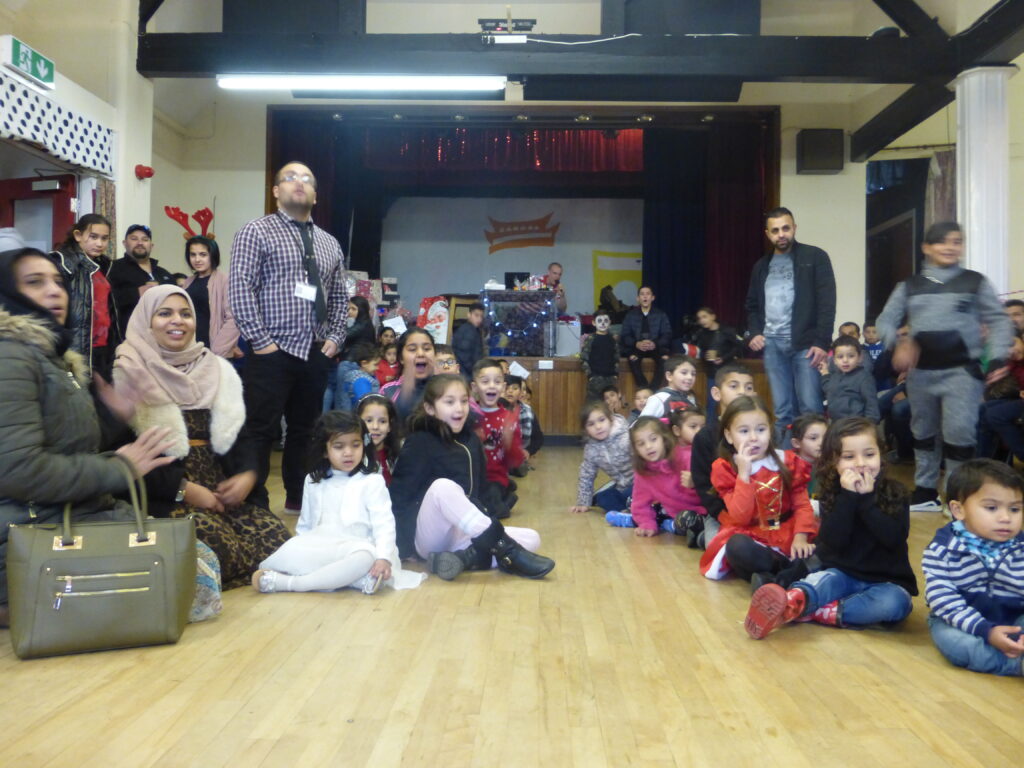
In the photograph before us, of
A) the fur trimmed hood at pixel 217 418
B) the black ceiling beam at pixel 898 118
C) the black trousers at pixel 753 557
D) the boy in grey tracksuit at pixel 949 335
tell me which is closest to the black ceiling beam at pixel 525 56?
the black ceiling beam at pixel 898 118

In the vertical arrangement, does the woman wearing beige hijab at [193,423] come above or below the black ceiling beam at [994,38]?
below

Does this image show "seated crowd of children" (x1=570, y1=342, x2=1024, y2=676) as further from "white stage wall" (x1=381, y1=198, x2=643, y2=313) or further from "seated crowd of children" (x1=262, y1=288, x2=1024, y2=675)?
"white stage wall" (x1=381, y1=198, x2=643, y2=313)

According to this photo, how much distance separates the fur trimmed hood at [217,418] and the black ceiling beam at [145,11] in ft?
→ 15.6

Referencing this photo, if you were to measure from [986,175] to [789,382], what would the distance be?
2.49 metres

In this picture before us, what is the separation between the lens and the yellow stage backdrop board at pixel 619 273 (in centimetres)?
1147

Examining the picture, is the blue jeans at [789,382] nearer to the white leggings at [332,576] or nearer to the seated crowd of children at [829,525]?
the seated crowd of children at [829,525]

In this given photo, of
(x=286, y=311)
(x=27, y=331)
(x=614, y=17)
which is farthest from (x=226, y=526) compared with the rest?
(x=614, y=17)

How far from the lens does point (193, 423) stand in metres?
2.88

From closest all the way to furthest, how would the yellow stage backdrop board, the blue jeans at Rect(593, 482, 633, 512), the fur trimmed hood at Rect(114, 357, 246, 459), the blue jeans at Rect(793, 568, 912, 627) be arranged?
the blue jeans at Rect(793, 568, 912, 627), the fur trimmed hood at Rect(114, 357, 246, 459), the blue jeans at Rect(593, 482, 633, 512), the yellow stage backdrop board

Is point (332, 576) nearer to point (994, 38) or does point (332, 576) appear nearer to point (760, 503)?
point (760, 503)

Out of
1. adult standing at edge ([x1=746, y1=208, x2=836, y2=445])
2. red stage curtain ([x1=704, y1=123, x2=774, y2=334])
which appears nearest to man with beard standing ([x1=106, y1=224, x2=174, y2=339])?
adult standing at edge ([x1=746, y1=208, x2=836, y2=445])

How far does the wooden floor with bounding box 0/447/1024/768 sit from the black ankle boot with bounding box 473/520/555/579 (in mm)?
232

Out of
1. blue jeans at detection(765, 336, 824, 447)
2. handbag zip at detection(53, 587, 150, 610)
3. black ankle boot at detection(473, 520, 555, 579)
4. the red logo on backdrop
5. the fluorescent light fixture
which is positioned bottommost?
black ankle boot at detection(473, 520, 555, 579)

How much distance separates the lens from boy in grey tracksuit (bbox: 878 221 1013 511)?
367 centimetres
